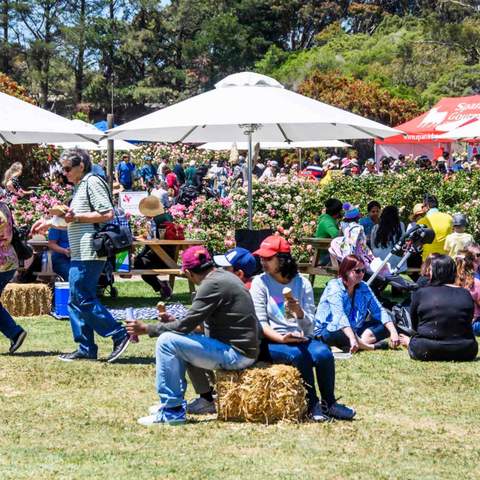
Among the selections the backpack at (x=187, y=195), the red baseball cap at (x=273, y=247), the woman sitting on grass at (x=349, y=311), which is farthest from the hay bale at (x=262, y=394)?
the backpack at (x=187, y=195)

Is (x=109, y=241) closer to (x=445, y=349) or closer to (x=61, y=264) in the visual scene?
(x=445, y=349)

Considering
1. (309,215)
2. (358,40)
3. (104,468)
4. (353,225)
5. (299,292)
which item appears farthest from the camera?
(358,40)

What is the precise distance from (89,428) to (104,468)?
1063 mm

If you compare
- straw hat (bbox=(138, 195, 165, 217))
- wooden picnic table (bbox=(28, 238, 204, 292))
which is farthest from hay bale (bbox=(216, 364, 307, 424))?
straw hat (bbox=(138, 195, 165, 217))

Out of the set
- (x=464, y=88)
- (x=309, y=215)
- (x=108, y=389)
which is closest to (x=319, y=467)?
(x=108, y=389)

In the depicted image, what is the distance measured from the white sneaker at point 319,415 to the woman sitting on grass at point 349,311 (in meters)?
2.44

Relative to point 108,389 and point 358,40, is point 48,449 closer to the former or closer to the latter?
point 108,389

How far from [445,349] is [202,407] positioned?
2.82 metres

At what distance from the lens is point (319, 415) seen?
7.14 metres

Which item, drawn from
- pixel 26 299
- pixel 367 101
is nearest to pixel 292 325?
pixel 26 299

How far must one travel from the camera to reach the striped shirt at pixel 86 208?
29.8 ft

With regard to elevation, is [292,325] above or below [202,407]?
above

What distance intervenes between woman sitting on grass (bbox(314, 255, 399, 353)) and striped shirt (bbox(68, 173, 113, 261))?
2142 millimetres

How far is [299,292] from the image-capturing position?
24.9 ft
